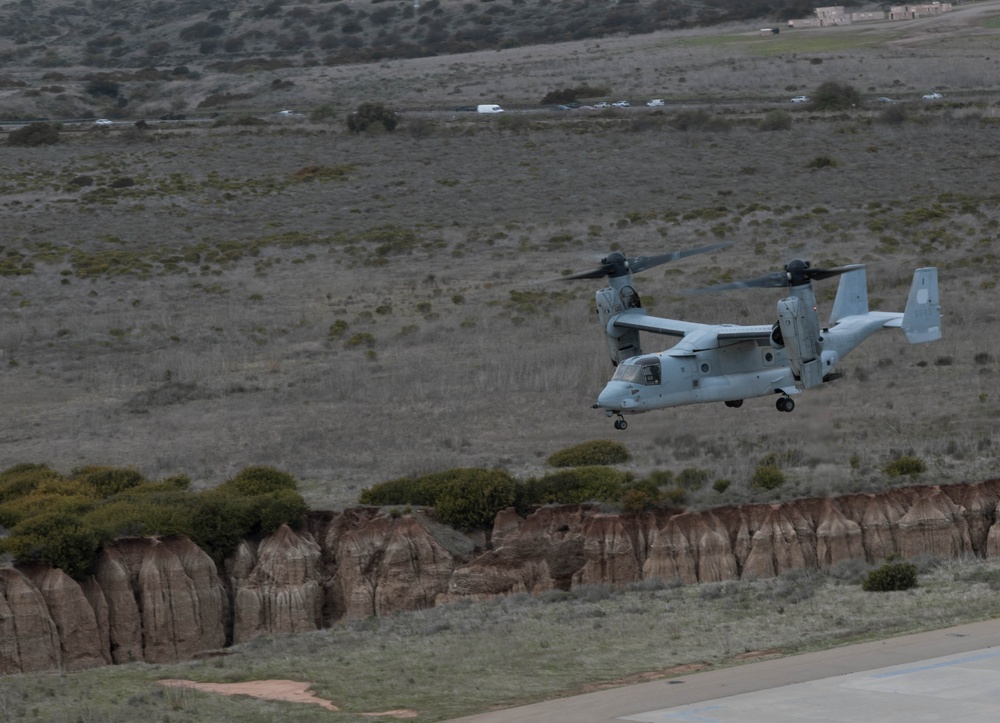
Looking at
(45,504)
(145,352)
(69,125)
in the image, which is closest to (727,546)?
(45,504)

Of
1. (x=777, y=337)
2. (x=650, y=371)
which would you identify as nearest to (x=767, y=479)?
(x=777, y=337)

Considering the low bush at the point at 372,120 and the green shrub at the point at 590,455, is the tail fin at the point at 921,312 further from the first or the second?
the low bush at the point at 372,120

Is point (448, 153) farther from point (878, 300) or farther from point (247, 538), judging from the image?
point (247, 538)

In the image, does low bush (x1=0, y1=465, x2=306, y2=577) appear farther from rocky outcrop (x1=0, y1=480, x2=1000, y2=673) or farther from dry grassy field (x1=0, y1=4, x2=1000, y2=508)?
dry grassy field (x1=0, y1=4, x2=1000, y2=508)

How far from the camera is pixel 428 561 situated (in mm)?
34875

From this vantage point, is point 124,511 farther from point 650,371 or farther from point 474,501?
point 650,371

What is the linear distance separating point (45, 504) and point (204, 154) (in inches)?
3045

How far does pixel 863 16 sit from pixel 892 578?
176 metres

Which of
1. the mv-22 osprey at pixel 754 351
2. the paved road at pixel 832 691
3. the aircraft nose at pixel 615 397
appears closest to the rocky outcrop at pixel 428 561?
the aircraft nose at pixel 615 397

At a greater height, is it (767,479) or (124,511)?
(124,511)

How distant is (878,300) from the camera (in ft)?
204

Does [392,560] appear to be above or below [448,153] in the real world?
below

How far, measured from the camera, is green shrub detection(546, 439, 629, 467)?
40.2 m

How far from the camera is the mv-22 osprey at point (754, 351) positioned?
3497 centimetres
